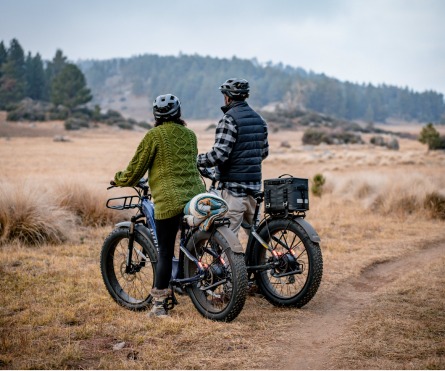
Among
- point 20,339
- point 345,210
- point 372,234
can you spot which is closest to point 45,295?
point 20,339

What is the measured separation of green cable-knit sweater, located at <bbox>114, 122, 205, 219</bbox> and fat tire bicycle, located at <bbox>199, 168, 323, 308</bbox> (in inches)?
26.9

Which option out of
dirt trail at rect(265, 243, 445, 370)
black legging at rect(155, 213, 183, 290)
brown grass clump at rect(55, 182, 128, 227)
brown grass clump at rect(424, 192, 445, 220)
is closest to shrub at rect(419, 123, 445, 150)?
brown grass clump at rect(424, 192, 445, 220)

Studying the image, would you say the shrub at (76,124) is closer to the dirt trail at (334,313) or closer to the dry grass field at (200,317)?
the dry grass field at (200,317)

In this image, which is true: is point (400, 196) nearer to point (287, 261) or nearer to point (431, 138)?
point (287, 261)

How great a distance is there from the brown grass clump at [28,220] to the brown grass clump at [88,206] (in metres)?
1.36

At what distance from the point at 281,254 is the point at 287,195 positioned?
0.64 meters

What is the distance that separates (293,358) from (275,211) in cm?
173

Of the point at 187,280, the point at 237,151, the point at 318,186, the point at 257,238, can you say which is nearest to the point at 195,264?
the point at 187,280

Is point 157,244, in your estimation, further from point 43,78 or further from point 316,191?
point 43,78

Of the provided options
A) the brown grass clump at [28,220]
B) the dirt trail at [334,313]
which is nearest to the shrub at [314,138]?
the dirt trail at [334,313]

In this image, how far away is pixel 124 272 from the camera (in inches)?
234

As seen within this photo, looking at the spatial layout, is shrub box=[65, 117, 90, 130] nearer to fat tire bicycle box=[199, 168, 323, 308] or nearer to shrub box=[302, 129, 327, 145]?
shrub box=[302, 129, 327, 145]

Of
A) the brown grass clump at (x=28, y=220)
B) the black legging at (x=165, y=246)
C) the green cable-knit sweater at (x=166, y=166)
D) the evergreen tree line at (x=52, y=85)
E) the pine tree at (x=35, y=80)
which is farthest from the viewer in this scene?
the pine tree at (x=35, y=80)

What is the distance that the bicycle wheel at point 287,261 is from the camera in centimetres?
550
